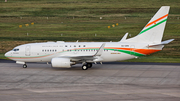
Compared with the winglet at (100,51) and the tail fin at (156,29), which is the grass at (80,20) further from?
the winglet at (100,51)

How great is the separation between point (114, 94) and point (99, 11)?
86128 mm

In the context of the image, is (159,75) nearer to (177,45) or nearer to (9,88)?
(9,88)

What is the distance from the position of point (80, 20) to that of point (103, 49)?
195ft

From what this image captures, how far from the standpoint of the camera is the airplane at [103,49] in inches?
1619

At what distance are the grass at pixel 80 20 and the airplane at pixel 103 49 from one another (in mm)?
9541

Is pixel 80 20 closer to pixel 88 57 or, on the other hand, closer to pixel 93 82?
pixel 88 57

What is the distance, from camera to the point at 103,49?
40844mm

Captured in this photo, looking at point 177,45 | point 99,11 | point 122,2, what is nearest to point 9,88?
point 177,45

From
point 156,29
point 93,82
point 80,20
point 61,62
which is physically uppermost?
point 80,20

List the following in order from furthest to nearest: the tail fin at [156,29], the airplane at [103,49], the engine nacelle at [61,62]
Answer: the tail fin at [156,29]
the airplane at [103,49]
the engine nacelle at [61,62]

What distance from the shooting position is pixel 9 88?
30.9 metres

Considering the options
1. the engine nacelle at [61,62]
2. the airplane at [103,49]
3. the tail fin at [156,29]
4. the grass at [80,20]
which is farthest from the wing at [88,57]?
the grass at [80,20]

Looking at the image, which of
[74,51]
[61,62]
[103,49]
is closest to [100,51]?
[103,49]

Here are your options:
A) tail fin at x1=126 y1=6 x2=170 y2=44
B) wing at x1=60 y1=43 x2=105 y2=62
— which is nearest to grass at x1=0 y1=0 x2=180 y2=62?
tail fin at x1=126 y1=6 x2=170 y2=44
